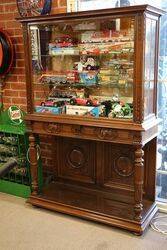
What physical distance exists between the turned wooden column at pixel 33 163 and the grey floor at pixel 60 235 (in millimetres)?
231

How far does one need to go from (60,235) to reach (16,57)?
1.87 meters

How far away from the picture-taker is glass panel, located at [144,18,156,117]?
8.02 feet

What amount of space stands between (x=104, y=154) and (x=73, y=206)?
0.57m

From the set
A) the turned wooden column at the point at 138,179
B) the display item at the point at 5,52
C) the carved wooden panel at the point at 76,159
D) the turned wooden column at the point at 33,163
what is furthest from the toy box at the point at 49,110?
the turned wooden column at the point at 138,179

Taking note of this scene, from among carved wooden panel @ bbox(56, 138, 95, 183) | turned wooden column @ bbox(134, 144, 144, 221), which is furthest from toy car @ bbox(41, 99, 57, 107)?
turned wooden column @ bbox(134, 144, 144, 221)

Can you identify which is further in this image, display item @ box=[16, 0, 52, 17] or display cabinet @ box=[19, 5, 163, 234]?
display item @ box=[16, 0, 52, 17]

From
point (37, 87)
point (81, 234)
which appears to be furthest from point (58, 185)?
point (37, 87)

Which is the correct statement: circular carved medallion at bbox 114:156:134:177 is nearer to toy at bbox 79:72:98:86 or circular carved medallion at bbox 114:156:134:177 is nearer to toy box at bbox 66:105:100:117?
toy box at bbox 66:105:100:117

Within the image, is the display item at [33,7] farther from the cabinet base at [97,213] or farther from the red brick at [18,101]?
the cabinet base at [97,213]

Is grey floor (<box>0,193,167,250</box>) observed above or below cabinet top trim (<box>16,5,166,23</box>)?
below

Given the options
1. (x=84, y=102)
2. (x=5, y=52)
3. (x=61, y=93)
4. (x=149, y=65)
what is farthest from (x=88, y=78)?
(x=5, y=52)

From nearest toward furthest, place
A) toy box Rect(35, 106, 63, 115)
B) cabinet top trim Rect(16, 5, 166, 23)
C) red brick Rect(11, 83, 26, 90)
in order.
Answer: cabinet top trim Rect(16, 5, 166, 23) < toy box Rect(35, 106, 63, 115) < red brick Rect(11, 83, 26, 90)

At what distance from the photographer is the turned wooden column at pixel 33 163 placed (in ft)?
9.73

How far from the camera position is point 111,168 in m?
3.08
